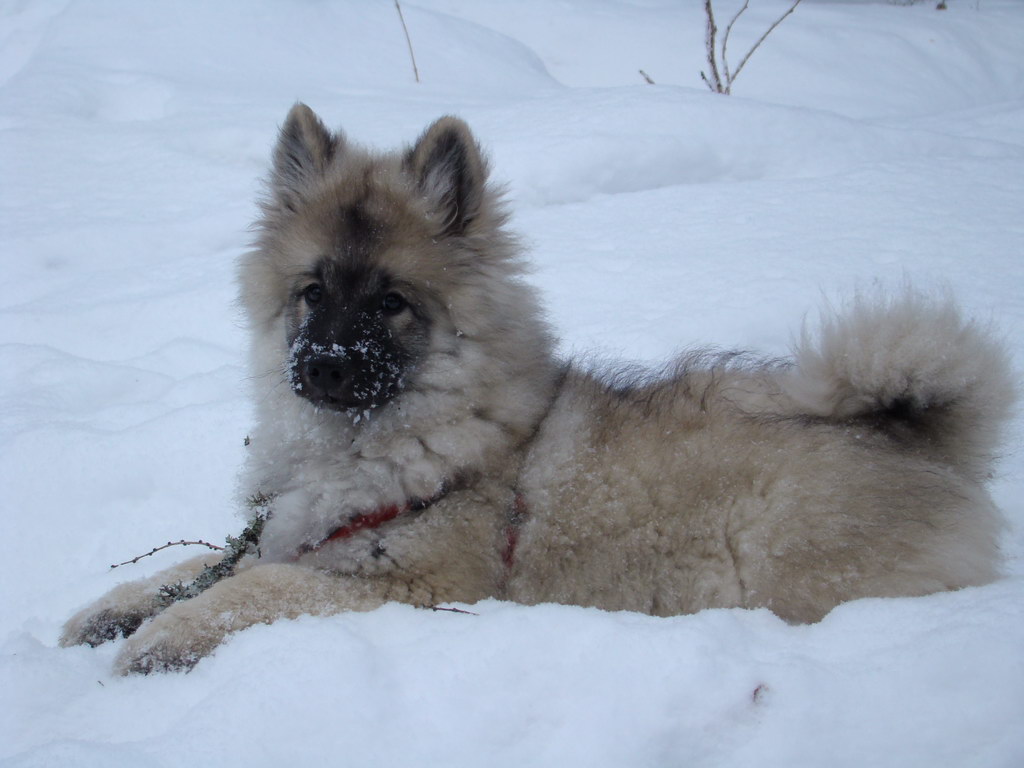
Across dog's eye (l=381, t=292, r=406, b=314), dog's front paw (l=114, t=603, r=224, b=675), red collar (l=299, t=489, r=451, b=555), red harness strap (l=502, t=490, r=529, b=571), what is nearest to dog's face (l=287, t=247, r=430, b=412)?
dog's eye (l=381, t=292, r=406, b=314)

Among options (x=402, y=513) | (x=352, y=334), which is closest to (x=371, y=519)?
(x=402, y=513)

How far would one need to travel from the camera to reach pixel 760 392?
257 centimetres

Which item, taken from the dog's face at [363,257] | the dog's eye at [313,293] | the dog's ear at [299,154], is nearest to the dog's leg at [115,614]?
the dog's face at [363,257]

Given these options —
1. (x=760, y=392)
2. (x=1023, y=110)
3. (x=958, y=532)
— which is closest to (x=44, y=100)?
(x=760, y=392)

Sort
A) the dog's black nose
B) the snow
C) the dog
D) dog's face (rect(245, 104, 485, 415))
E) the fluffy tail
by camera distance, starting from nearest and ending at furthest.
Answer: the snow, the dog, the fluffy tail, the dog's black nose, dog's face (rect(245, 104, 485, 415))

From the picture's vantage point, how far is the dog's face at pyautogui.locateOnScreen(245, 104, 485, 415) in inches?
96.8

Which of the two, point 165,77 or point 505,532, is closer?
point 505,532

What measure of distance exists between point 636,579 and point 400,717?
0.94 m

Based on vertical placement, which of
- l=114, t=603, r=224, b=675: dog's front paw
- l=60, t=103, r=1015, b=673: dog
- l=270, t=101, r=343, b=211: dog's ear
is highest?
l=270, t=101, r=343, b=211: dog's ear

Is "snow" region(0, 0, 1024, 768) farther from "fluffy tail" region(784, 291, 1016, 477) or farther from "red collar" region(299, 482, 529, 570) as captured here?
"fluffy tail" region(784, 291, 1016, 477)

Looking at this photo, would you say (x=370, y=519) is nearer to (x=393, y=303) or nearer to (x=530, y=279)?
(x=393, y=303)

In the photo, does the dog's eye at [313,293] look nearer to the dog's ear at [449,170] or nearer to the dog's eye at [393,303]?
the dog's eye at [393,303]

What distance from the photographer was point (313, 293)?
105 inches

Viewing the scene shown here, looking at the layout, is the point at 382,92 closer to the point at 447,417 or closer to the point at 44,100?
the point at 44,100
